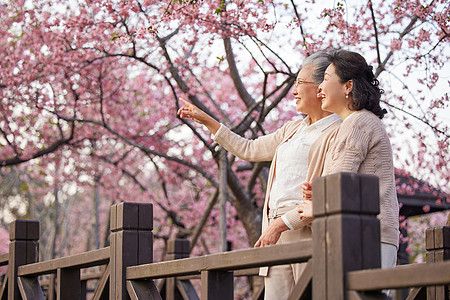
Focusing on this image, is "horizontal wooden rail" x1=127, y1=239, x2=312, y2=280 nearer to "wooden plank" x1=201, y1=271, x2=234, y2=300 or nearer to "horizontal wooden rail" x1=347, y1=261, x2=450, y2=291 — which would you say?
"wooden plank" x1=201, y1=271, x2=234, y2=300

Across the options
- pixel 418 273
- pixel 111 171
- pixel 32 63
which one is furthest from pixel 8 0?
pixel 418 273

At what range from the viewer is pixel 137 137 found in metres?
9.95

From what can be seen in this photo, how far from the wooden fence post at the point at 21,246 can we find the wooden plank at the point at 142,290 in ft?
5.33

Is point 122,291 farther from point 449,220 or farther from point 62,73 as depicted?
point 62,73

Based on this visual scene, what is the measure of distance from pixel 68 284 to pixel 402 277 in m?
2.47

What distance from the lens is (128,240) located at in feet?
10.4

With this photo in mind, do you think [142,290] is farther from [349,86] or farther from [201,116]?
[349,86]

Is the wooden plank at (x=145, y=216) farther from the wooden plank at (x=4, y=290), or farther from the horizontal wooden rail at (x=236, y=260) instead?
the wooden plank at (x=4, y=290)

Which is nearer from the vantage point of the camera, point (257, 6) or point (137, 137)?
point (257, 6)

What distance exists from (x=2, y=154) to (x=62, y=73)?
2281 millimetres

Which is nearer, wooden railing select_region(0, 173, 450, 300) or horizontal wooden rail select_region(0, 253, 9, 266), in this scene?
wooden railing select_region(0, 173, 450, 300)

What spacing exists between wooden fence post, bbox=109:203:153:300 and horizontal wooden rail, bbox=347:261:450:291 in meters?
1.53

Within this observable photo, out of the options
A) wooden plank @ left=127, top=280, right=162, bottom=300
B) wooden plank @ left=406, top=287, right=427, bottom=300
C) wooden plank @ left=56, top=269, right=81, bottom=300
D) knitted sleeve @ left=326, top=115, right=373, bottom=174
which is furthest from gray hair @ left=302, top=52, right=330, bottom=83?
wooden plank @ left=56, top=269, right=81, bottom=300

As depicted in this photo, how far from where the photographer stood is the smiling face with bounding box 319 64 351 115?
2.72 meters
